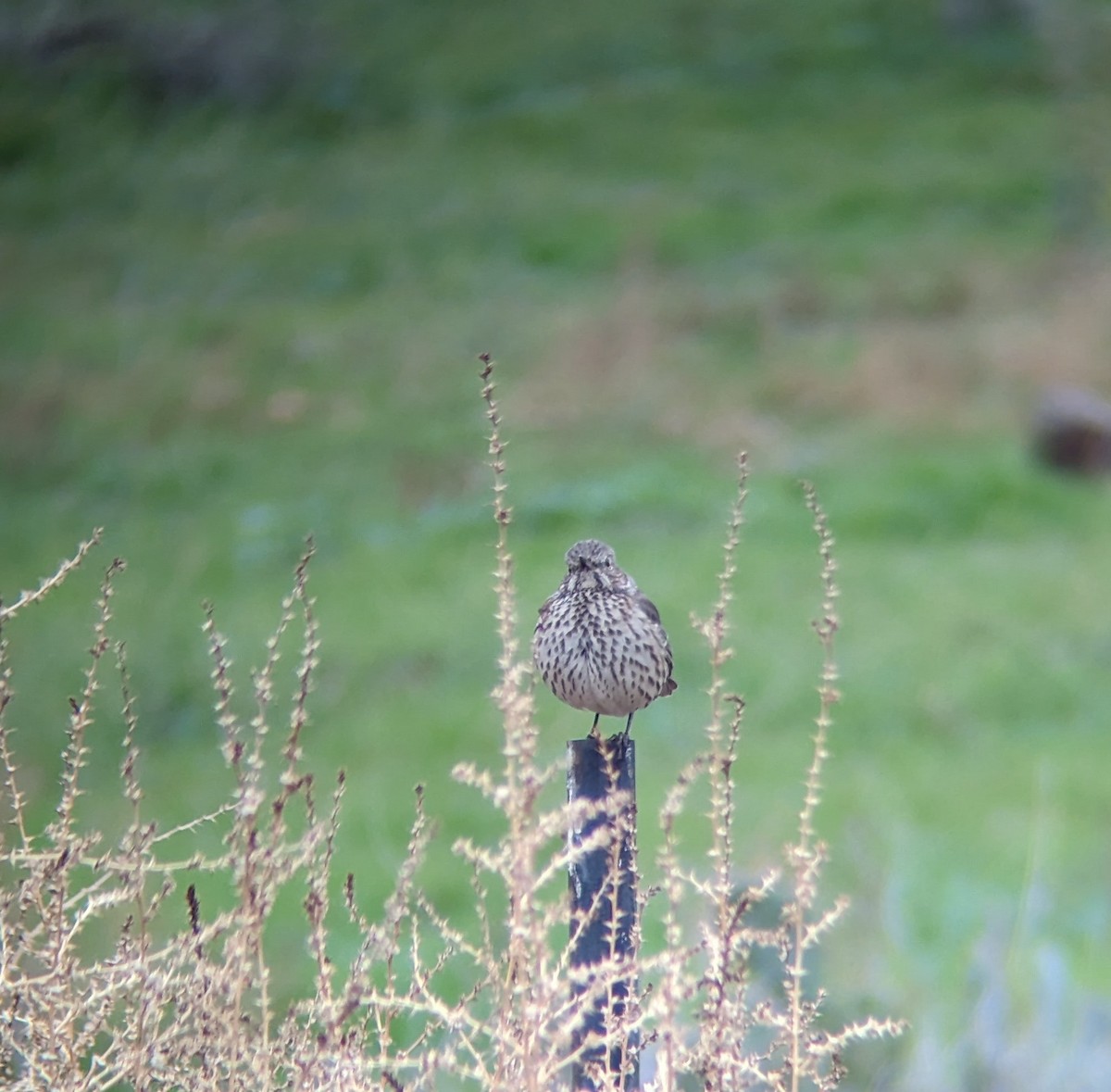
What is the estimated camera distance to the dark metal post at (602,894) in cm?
421

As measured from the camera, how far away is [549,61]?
3469 centimetres

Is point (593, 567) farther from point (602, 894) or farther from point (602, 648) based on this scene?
point (602, 894)

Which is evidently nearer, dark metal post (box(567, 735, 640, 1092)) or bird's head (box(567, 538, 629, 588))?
dark metal post (box(567, 735, 640, 1092))

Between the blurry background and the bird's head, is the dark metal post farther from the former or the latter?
the blurry background

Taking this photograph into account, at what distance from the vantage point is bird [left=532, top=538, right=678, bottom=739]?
18.6ft

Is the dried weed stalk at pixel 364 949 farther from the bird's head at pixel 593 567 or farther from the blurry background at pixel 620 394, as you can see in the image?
the blurry background at pixel 620 394

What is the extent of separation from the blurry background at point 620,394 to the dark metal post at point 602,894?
8.02 feet

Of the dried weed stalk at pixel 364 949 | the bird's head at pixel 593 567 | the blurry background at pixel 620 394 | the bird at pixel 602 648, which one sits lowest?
the dried weed stalk at pixel 364 949

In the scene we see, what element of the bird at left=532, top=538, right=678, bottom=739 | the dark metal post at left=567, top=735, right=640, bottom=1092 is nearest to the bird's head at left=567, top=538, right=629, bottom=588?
the bird at left=532, top=538, right=678, bottom=739

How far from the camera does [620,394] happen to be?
2206 cm

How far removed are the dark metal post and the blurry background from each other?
2446mm

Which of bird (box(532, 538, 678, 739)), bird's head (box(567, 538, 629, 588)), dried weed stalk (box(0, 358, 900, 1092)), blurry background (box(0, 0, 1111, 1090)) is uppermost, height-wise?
blurry background (box(0, 0, 1111, 1090))

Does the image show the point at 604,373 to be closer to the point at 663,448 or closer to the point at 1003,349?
the point at 663,448

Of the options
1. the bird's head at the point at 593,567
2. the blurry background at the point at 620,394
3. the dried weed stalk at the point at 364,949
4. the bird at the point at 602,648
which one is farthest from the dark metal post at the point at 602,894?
the blurry background at the point at 620,394
